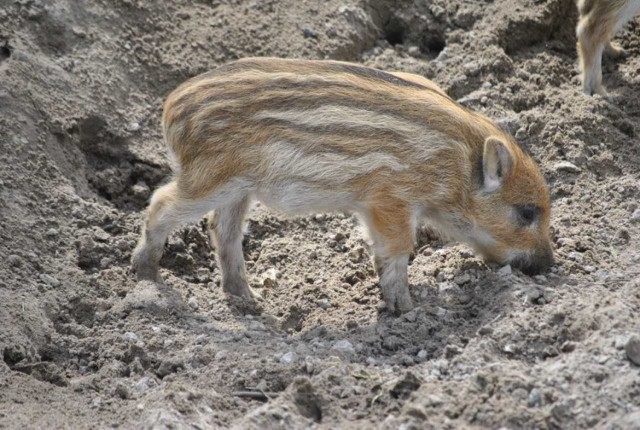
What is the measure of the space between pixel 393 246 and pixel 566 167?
1.75m

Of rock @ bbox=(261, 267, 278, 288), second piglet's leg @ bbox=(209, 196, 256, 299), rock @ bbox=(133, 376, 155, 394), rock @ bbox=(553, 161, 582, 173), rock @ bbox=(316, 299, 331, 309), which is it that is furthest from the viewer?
rock @ bbox=(553, 161, 582, 173)

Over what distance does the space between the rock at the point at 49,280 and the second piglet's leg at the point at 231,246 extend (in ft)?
3.41

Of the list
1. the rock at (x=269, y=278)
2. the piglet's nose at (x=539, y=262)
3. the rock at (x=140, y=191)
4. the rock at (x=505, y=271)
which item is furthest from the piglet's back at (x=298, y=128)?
the rock at (x=140, y=191)

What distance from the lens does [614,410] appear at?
4.42 m

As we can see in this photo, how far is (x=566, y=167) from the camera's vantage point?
7.04 meters

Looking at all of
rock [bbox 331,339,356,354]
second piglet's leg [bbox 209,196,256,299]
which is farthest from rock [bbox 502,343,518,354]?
second piglet's leg [bbox 209,196,256,299]

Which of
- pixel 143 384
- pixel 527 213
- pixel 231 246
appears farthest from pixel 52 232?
pixel 527 213

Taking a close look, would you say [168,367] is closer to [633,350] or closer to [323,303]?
[323,303]

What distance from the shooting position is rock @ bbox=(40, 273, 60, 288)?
19.9 ft

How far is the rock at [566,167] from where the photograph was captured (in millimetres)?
7020

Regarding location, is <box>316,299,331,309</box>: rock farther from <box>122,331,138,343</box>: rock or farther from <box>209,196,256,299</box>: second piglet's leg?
<box>122,331,138,343</box>: rock

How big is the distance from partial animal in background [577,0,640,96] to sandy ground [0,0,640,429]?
0.59ft

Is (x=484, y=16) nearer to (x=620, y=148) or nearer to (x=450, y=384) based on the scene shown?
(x=620, y=148)

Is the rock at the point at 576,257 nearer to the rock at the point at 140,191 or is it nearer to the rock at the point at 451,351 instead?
the rock at the point at 451,351
